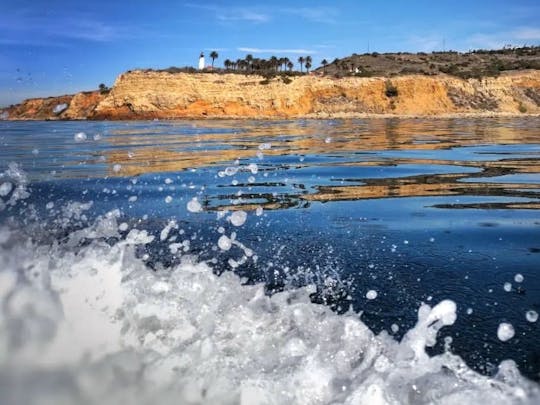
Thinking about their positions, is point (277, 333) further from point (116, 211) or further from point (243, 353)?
point (116, 211)

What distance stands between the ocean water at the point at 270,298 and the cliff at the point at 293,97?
46406 millimetres

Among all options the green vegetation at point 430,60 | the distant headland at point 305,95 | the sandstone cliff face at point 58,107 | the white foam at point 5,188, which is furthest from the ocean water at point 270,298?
the green vegetation at point 430,60

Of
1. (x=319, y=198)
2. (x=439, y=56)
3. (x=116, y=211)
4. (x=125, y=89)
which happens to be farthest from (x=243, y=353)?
(x=439, y=56)

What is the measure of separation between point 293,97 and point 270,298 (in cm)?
5146

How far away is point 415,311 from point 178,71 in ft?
188

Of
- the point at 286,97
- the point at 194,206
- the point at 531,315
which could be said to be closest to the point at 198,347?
the point at 531,315

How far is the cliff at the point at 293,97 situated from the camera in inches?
2071

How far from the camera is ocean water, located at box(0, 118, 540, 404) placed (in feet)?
7.36

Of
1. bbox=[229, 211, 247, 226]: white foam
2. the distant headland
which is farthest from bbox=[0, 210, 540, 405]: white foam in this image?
the distant headland

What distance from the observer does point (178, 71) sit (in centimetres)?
5744

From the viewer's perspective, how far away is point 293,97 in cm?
5331

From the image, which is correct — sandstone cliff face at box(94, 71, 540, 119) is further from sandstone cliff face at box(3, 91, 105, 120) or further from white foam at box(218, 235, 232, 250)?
white foam at box(218, 235, 232, 250)

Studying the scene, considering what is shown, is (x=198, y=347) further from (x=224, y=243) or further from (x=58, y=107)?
(x=58, y=107)

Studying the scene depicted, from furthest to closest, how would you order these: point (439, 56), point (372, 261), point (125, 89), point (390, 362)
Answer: point (439, 56), point (125, 89), point (372, 261), point (390, 362)
